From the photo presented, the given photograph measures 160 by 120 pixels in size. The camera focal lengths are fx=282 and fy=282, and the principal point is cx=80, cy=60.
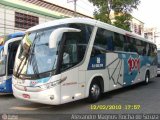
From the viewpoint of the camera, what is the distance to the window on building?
2506 cm

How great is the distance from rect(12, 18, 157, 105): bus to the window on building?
14.6m

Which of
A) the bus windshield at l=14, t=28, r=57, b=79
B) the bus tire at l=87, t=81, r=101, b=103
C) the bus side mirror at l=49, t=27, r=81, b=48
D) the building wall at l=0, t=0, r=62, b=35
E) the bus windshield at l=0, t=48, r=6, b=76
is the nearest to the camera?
the bus side mirror at l=49, t=27, r=81, b=48

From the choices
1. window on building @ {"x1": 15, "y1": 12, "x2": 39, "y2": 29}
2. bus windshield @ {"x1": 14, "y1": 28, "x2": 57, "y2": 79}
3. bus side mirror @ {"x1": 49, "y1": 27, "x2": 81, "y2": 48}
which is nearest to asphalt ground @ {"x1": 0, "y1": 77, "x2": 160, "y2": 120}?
bus windshield @ {"x1": 14, "y1": 28, "x2": 57, "y2": 79}

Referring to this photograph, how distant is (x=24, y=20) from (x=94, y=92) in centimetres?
1704

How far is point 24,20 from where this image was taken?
25859 millimetres

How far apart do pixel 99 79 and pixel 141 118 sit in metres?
3.24

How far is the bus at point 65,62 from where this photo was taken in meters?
8.66

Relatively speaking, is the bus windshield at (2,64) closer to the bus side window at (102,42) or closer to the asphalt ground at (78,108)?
the asphalt ground at (78,108)

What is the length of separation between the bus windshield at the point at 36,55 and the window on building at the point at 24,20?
15752 mm

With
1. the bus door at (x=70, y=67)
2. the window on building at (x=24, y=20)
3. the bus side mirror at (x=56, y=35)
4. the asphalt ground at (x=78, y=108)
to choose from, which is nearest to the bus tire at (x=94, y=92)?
the asphalt ground at (x=78, y=108)

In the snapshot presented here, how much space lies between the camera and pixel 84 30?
33.3 feet

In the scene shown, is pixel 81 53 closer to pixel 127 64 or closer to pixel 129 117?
pixel 129 117

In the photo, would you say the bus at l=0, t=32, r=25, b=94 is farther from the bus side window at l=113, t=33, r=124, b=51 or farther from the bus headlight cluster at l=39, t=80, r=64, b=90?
the bus headlight cluster at l=39, t=80, r=64, b=90

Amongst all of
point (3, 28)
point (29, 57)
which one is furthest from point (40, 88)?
point (3, 28)
